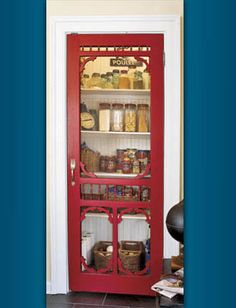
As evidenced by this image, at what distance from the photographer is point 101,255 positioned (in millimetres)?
3299

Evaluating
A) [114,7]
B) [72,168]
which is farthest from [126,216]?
[114,7]

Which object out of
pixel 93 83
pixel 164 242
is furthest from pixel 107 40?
pixel 164 242

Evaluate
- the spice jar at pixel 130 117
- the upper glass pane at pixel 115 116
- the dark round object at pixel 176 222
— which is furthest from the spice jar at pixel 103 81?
the dark round object at pixel 176 222

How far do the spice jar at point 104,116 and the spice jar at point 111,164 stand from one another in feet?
0.70

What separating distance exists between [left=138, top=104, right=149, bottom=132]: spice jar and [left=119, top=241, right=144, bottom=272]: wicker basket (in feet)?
2.75

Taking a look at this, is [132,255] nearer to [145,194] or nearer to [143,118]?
[145,194]

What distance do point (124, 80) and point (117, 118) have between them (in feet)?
0.91

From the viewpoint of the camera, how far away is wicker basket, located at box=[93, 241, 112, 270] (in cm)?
330

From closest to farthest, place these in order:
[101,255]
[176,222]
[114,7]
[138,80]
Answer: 1. [176,222]
2. [114,7]
3. [138,80]
4. [101,255]

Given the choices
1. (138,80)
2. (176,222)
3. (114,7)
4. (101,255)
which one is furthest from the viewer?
(101,255)

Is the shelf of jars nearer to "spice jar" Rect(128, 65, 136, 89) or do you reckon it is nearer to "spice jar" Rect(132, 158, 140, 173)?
"spice jar" Rect(128, 65, 136, 89)

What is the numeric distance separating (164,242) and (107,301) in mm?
583

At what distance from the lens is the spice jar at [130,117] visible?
3.21m

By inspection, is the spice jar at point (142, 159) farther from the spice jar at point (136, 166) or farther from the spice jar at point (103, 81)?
the spice jar at point (103, 81)
